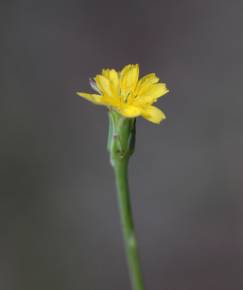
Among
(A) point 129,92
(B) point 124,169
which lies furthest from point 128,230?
(A) point 129,92

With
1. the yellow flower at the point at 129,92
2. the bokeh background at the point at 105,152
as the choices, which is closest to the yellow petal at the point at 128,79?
the yellow flower at the point at 129,92

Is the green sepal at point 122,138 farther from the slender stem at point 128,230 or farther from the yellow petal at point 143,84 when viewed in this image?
the yellow petal at point 143,84

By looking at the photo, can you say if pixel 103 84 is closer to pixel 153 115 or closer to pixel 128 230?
pixel 153 115

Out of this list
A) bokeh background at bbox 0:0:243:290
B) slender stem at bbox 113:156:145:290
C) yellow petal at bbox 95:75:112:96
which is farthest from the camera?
bokeh background at bbox 0:0:243:290

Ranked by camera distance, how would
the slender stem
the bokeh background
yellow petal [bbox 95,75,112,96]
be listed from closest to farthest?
the slender stem → yellow petal [bbox 95,75,112,96] → the bokeh background

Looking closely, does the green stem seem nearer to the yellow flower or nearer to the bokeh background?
the yellow flower

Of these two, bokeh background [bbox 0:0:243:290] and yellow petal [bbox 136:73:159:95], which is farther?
bokeh background [bbox 0:0:243:290]

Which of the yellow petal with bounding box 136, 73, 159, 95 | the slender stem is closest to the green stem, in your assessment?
the slender stem
